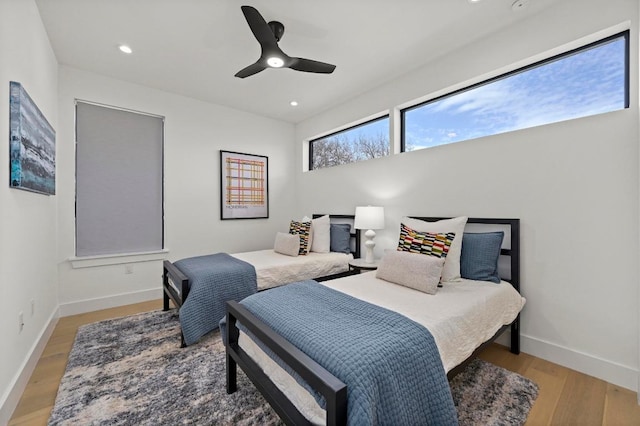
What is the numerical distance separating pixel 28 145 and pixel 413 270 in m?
2.91

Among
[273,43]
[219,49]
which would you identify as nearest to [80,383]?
[273,43]

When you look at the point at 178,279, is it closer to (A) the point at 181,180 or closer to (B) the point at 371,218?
(A) the point at 181,180

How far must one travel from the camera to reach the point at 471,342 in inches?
65.1

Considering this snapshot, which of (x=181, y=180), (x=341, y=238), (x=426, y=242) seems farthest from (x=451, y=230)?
(x=181, y=180)

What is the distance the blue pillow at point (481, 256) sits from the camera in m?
2.27

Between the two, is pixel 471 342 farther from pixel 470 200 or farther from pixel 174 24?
pixel 174 24

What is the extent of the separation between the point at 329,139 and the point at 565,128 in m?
3.03

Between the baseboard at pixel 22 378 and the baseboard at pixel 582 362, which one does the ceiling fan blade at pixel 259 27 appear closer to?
the baseboard at pixel 22 378

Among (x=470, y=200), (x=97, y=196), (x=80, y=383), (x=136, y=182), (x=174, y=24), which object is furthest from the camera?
(x=136, y=182)

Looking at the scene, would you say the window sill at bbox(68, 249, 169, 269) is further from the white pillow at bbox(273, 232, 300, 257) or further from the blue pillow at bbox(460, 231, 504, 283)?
the blue pillow at bbox(460, 231, 504, 283)

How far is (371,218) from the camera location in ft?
10.5

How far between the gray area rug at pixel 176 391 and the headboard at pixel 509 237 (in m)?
0.75

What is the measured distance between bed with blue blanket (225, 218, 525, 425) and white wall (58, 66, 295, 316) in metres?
2.46

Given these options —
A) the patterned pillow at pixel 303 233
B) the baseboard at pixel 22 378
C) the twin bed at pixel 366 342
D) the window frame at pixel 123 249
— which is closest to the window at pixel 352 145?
the patterned pillow at pixel 303 233
